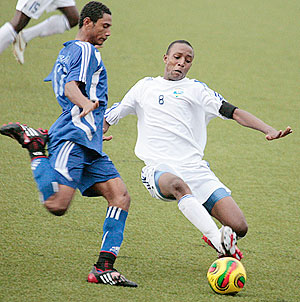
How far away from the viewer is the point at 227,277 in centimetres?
376

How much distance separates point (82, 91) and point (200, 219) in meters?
1.12

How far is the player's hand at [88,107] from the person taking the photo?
3.71m

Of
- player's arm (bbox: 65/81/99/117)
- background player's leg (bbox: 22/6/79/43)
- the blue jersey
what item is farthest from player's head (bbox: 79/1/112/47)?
background player's leg (bbox: 22/6/79/43)

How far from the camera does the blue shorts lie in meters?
3.95

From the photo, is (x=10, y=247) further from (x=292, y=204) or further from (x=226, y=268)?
(x=292, y=204)

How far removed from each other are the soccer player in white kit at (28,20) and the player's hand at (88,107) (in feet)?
10.7

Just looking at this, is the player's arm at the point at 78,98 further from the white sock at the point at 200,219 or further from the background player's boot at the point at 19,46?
the background player's boot at the point at 19,46

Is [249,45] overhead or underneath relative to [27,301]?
overhead

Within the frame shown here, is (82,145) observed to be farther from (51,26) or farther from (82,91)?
(51,26)

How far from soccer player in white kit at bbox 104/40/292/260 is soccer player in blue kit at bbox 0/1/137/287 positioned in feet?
1.32

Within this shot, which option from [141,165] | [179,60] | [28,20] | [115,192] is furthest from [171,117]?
[28,20]

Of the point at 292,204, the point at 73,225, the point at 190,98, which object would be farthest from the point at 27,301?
the point at 292,204

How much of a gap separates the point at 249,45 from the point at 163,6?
9.05ft

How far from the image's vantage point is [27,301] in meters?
3.56
